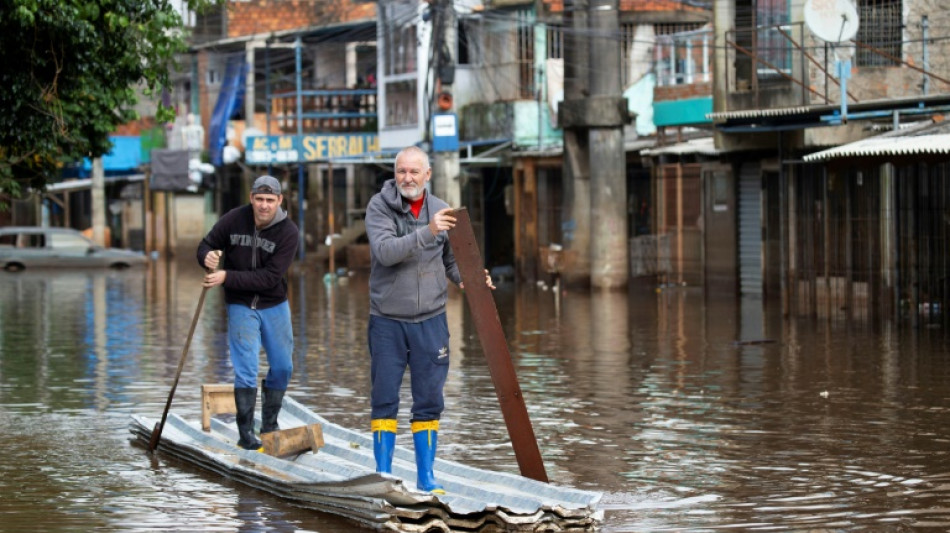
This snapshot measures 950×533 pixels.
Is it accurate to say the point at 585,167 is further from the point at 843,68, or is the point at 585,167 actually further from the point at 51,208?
the point at 51,208

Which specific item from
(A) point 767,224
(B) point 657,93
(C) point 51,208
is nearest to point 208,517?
(A) point 767,224

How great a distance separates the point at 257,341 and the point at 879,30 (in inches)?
658

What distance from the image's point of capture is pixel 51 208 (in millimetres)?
61531

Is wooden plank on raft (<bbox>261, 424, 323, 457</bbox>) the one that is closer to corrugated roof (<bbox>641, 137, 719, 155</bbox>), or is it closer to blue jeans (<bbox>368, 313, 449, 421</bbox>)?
blue jeans (<bbox>368, 313, 449, 421</bbox>)

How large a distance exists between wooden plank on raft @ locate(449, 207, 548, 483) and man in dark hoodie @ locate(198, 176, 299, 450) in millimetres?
1861

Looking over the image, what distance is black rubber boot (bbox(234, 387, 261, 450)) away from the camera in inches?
397

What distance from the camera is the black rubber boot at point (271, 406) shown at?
10258 mm

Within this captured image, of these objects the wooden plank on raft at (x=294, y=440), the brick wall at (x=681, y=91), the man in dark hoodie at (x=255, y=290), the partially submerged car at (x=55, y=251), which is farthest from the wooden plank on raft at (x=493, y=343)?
the partially submerged car at (x=55, y=251)

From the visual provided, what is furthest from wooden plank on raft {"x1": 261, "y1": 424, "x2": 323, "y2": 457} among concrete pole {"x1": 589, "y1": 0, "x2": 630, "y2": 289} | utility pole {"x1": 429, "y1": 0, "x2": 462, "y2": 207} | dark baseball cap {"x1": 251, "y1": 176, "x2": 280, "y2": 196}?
utility pole {"x1": 429, "y1": 0, "x2": 462, "y2": 207}

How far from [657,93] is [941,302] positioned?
1404cm

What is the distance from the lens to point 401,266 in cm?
855

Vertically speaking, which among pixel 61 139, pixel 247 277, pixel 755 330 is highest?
pixel 61 139

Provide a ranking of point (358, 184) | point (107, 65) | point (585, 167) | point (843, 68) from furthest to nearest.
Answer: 1. point (358, 184)
2. point (585, 167)
3. point (843, 68)
4. point (107, 65)

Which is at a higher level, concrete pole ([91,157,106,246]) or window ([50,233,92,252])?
concrete pole ([91,157,106,246])
